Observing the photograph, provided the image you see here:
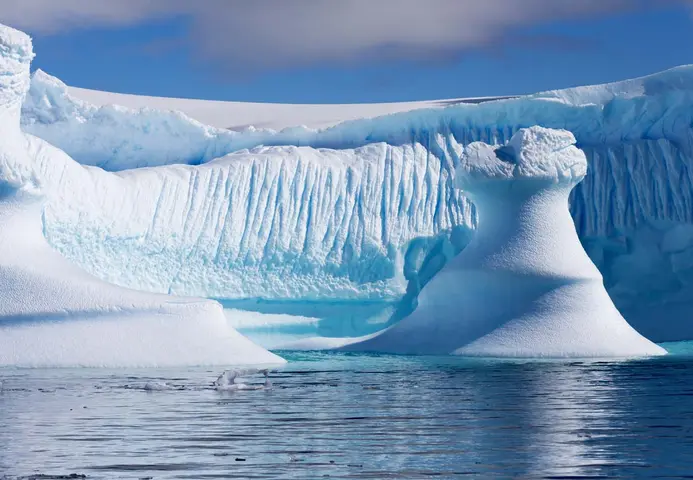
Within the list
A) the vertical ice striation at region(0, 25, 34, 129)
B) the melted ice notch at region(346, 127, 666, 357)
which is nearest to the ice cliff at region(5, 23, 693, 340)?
the melted ice notch at region(346, 127, 666, 357)

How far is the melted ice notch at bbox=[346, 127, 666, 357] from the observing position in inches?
815

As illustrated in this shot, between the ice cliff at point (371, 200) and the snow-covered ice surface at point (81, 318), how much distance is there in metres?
6.98

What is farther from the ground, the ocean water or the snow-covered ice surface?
the snow-covered ice surface

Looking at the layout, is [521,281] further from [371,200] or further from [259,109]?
[259,109]

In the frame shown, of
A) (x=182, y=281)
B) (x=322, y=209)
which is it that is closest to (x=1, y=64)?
(x=182, y=281)

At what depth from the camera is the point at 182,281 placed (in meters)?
25.8

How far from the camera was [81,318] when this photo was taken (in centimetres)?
1698

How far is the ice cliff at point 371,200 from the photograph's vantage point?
2609 centimetres

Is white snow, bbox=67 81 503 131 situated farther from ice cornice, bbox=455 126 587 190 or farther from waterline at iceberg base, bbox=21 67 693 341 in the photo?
ice cornice, bbox=455 126 587 190

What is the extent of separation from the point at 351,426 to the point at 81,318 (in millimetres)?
9179

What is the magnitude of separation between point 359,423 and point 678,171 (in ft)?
64.2

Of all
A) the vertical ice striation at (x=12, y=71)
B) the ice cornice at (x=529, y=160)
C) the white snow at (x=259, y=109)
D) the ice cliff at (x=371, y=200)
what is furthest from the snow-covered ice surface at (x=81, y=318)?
the white snow at (x=259, y=109)

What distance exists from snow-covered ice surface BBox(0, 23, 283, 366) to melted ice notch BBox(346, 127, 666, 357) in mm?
4742

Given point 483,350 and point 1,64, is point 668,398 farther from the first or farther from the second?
point 1,64
